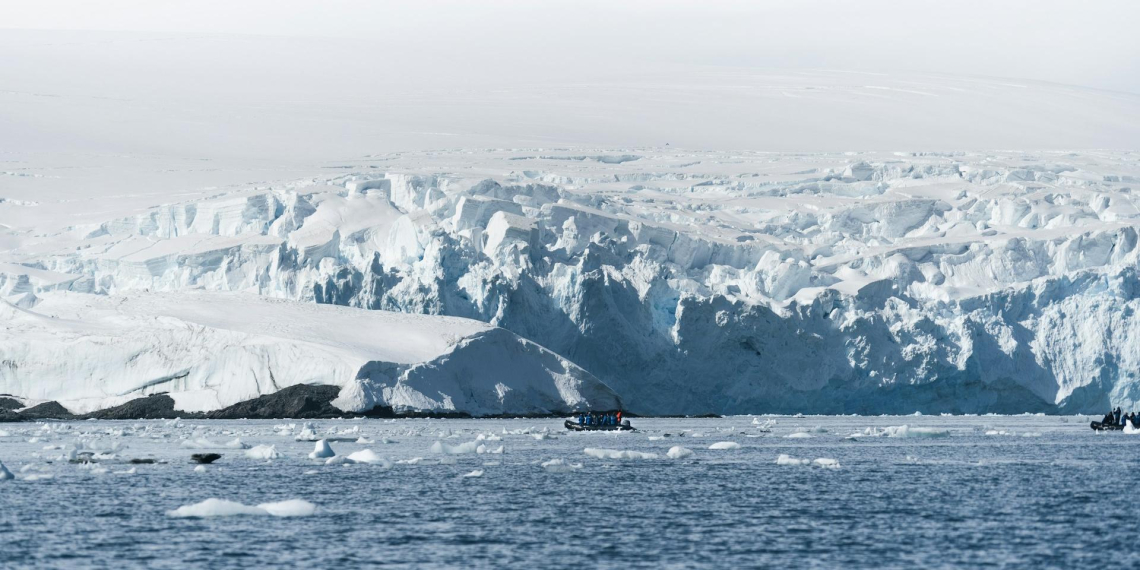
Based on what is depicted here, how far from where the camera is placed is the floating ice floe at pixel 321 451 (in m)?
32.6

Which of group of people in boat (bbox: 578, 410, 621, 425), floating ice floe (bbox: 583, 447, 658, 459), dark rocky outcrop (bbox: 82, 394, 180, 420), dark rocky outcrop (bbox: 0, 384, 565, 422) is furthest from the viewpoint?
dark rocky outcrop (bbox: 82, 394, 180, 420)

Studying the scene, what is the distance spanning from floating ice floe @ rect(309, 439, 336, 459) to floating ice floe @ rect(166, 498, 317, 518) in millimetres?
10108

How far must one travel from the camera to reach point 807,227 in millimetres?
75062

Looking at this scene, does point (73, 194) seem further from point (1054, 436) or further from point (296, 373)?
point (1054, 436)

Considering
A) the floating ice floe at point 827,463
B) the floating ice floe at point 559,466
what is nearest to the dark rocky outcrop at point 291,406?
the floating ice floe at point 559,466

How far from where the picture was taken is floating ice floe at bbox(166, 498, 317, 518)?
21.6m

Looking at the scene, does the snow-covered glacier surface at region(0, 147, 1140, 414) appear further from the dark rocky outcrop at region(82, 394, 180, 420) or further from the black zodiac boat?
the black zodiac boat

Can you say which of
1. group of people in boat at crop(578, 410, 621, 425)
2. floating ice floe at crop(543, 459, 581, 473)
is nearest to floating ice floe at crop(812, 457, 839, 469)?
floating ice floe at crop(543, 459, 581, 473)

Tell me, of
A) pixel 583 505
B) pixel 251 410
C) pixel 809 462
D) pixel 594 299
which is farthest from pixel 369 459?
pixel 594 299

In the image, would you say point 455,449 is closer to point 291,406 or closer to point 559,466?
point 559,466

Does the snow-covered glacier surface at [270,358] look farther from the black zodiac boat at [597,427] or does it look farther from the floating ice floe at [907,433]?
the floating ice floe at [907,433]

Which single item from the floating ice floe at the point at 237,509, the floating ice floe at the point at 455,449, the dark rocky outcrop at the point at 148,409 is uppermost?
the floating ice floe at the point at 237,509

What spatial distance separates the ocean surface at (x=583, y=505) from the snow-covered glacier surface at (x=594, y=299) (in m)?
15.0

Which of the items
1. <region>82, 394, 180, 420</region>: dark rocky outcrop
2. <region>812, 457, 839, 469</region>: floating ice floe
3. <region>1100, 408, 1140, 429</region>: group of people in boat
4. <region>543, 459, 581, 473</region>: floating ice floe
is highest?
<region>812, 457, 839, 469</region>: floating ice floe
